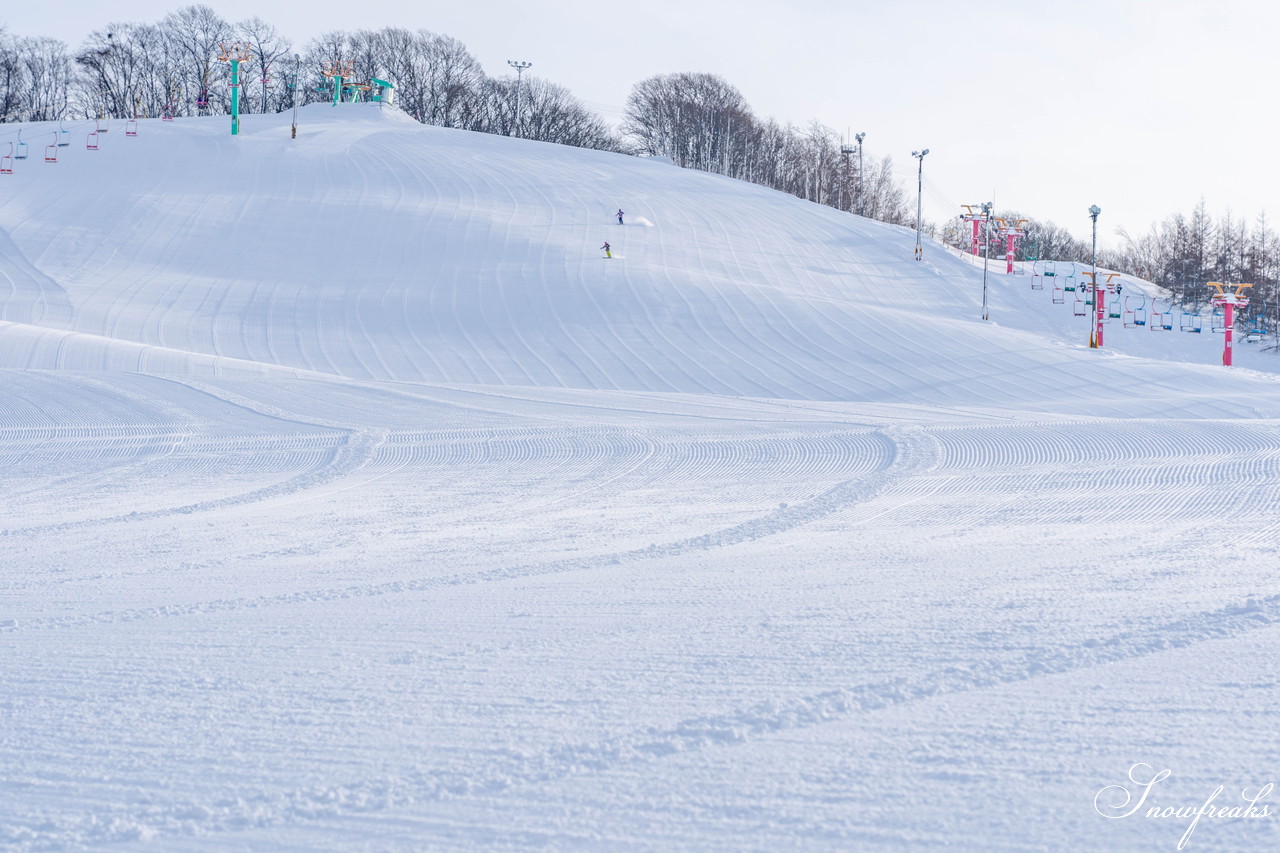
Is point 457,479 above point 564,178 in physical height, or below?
below

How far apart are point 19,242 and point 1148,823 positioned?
33267 mm

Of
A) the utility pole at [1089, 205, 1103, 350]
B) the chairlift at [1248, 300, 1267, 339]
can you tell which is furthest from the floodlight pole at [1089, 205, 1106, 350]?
the chairlift at [1248, 300, 1267, 339]

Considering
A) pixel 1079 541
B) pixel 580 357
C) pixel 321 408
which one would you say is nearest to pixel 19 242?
pixel 580 357

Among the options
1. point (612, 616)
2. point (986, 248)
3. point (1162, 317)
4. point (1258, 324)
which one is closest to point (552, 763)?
point (612, 616)

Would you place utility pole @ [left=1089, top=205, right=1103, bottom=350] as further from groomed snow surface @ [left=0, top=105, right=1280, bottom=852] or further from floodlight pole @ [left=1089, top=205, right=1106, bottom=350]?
groomed snow surface @ [left=0, top=105, right=1280, bottom=852]

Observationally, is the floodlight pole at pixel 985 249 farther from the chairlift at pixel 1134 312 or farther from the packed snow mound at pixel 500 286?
the chairlift at pixel 1134 312

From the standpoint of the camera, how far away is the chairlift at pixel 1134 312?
3278 cm

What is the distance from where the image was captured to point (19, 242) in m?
29.7

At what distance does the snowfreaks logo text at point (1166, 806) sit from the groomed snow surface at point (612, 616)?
0.06ft

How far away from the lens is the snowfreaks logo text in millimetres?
2516

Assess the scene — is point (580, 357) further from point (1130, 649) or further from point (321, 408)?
point (1130, 649)

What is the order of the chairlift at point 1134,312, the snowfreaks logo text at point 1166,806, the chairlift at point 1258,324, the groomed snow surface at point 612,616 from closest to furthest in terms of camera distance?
the snowfreaks logo text at point 1166,806 → the groomed snow surface at point 612,616 → the chairlift at point 1134,312 → the chairlift at point 1258,324

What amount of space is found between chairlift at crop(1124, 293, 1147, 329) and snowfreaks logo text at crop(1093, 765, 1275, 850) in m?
32.2

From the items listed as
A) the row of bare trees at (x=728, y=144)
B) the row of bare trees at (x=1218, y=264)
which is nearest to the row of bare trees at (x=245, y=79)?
the row of bare trees at (x=728, y=144)
